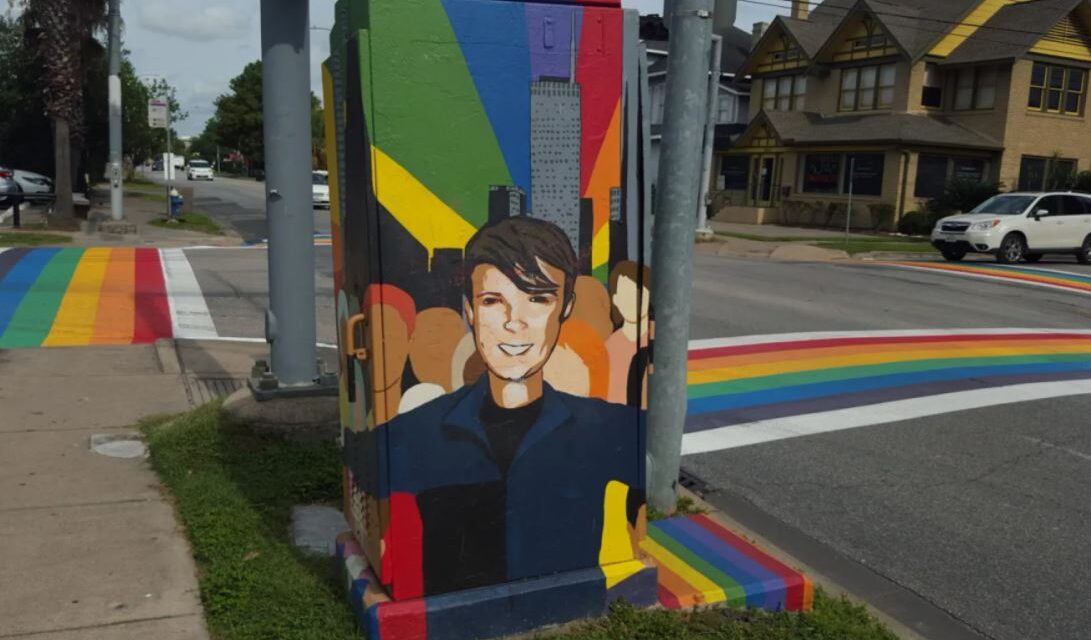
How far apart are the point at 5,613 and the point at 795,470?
14.4 ft

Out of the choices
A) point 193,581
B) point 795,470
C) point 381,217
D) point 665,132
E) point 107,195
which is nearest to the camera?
point 381,217

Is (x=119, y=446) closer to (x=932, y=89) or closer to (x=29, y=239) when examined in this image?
(x=29, y=239)

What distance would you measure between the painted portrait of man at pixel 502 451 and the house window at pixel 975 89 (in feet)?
115

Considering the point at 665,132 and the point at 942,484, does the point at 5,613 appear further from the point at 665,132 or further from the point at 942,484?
the point at 942,484

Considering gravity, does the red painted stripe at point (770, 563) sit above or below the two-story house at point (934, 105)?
below

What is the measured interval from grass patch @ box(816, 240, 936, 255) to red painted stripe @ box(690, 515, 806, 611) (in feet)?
68.1

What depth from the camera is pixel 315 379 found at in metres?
5.97

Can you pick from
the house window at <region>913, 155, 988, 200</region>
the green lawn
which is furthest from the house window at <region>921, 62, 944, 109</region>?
the green lawn

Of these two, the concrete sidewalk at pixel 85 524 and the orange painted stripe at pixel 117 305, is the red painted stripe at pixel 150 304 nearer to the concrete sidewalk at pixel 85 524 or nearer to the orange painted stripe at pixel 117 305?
the orange painted stripe at pixel 117 305

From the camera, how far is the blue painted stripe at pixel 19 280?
10.9m

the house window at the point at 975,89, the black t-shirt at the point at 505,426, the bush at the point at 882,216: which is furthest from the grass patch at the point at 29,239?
the house window at the point at 975,89

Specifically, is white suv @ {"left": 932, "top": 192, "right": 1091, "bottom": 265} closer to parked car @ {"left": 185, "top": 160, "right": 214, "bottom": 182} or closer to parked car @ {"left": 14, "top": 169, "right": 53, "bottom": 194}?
parked car @ {"left": 14, "top": 169, "right": 53, "bottom": 194}

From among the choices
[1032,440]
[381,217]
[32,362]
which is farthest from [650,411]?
[32,362]

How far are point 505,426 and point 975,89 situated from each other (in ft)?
118
